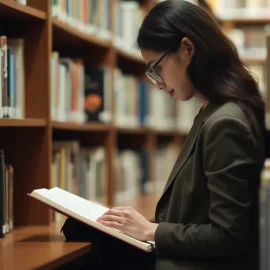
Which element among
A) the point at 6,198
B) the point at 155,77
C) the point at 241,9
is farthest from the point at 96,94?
the point at 241,9

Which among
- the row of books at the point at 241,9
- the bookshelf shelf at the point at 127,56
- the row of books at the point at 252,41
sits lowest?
the bookshelf shelf at the point at 127,56

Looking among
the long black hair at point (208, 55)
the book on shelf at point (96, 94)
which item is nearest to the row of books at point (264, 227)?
the long black hair at point (208, 55)

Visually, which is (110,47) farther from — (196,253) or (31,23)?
(196,253)

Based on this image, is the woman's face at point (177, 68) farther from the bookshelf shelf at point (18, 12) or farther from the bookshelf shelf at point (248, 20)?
the bookshelf shelf at point (248, 20)

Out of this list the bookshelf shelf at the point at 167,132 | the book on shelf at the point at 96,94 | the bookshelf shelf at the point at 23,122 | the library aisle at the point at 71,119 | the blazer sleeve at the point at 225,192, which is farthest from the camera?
the bookshelf shelf at the point at 167,132

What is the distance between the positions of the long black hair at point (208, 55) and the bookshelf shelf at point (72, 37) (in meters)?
0.71

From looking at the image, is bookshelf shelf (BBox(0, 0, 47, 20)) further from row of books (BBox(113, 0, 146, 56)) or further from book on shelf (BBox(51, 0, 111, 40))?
row of books (BBox(113, 0, 146, 56))

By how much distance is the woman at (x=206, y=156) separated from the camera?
1525 millimetres

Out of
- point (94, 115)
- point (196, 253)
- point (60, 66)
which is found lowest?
point (196, 253)

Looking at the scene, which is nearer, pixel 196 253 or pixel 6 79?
pixel 196 253

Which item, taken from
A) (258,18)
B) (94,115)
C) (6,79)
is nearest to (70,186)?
(94,115)

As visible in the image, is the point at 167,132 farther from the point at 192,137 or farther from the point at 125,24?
the point at 192,137

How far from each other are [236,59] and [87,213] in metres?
0.61

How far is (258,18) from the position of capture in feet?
16.0
